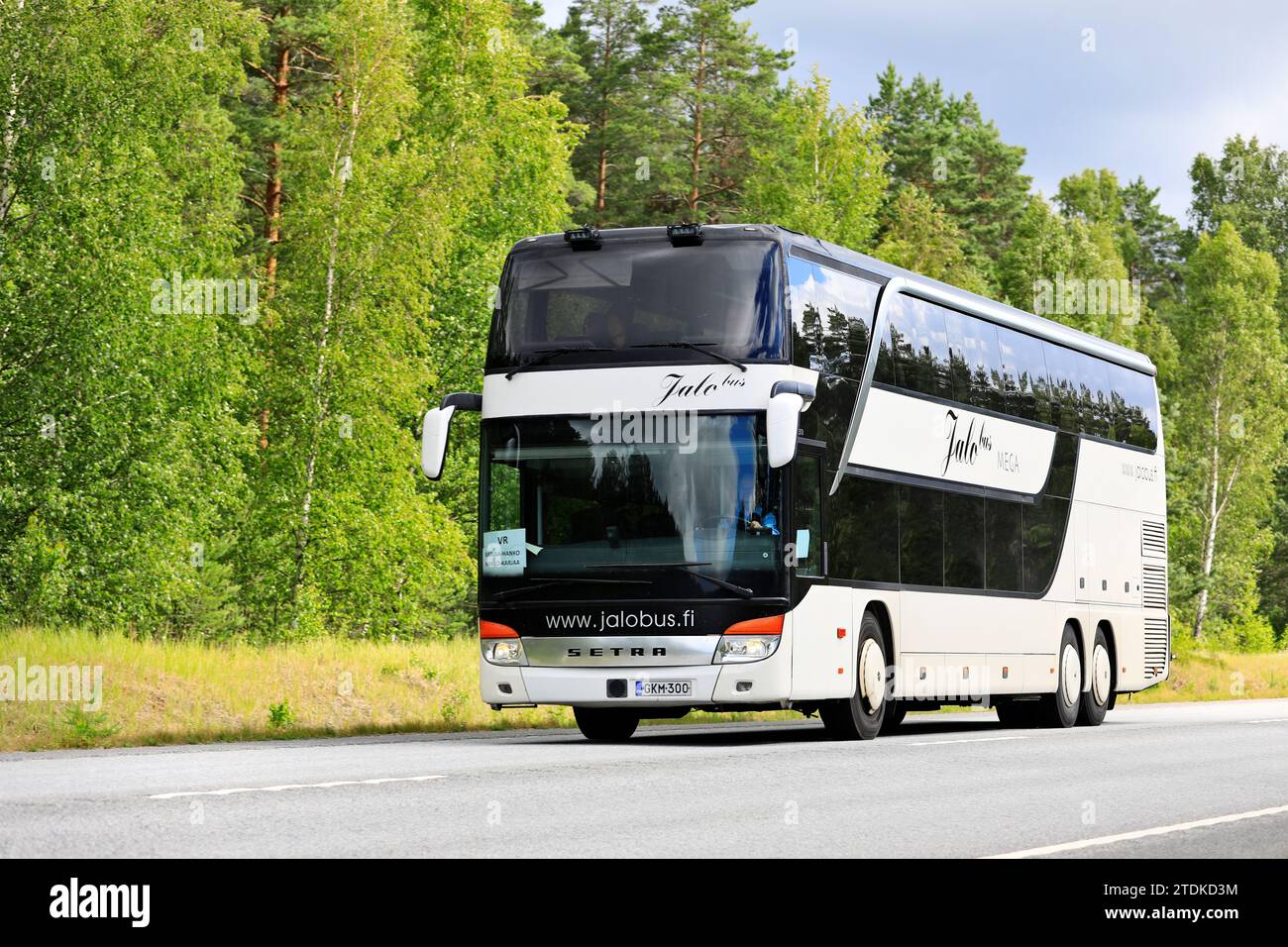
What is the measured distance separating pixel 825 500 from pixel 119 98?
55.1 ft

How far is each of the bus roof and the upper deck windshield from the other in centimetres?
15

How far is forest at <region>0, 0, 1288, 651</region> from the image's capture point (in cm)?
2855

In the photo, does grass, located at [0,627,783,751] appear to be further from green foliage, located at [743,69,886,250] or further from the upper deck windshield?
green foliage, located at [743,69,886,250]

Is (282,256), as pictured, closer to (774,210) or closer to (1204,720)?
(774,210)

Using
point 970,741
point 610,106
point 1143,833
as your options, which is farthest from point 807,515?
point 610,106

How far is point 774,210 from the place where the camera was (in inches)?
2197

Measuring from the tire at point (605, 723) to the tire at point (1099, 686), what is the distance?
292 inches

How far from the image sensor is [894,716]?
23.7 meters

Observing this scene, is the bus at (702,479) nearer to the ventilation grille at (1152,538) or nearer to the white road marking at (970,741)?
the white road marking at (970,741)

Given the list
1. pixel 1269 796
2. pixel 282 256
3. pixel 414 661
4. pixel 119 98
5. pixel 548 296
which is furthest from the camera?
pixel 282 256

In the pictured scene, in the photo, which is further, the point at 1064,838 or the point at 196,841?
the point at 1064,838

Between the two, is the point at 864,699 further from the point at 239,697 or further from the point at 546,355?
the point at 239,697
